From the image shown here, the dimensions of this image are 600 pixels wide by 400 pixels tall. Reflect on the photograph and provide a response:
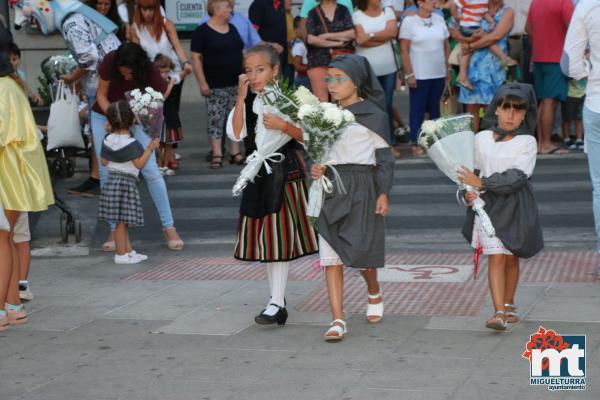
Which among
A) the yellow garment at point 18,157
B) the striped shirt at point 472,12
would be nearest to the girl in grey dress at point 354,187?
the yellow garment at point 18,157

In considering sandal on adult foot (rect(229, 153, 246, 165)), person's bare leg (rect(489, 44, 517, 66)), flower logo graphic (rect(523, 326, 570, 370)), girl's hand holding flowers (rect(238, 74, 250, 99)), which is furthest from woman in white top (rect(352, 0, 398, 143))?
flower logo graphic (rect(523, 326, 570, 370))

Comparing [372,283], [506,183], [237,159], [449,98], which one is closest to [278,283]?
[372,283]

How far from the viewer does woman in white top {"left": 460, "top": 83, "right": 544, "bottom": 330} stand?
6.74m

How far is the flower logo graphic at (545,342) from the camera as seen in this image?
6.19 m

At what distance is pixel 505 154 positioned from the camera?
6789 millimetres

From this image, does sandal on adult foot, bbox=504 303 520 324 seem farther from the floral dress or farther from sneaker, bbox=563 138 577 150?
sneaker, bbox=563 138 577 150

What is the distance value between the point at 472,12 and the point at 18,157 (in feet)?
23.3

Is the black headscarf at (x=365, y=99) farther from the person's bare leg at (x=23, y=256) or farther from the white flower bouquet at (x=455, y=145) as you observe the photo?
the person's bare leg at (x=23, y=256)

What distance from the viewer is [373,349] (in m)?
6.54

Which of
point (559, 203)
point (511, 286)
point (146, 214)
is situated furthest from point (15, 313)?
point (559, 203)

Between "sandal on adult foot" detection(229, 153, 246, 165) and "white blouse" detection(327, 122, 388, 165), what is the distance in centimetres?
692

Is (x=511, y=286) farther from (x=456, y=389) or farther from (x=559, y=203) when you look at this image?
(x=559, y=203)

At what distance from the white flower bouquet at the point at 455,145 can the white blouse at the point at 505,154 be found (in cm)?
10

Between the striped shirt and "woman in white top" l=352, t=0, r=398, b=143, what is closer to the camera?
"woman in white top" l=352, t=0, r=398, b=143
